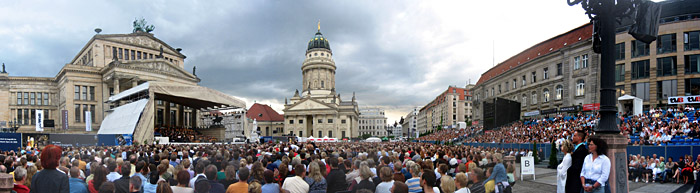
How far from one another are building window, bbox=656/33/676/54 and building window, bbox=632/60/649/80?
1.45 metres

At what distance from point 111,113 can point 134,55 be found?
15757 millimetres

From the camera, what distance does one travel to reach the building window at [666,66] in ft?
115

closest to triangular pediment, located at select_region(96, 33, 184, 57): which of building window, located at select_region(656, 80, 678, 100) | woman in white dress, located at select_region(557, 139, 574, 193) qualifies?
woman in white dress, located at select_region(557, 139, 574, 193)

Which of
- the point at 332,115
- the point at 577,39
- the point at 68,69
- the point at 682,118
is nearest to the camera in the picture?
the point at 682,118

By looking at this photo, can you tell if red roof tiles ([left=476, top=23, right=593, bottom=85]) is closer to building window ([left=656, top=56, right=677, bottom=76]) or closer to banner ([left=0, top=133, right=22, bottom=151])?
building window ([left=656, top=56, right=677, bottom=76])

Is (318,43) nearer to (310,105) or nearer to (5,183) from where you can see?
(310,105)

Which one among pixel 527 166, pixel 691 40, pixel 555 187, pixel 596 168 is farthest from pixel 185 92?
pixel 691 40

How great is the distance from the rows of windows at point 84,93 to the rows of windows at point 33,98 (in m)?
11.1

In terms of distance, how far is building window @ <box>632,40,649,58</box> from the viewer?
1431 inches

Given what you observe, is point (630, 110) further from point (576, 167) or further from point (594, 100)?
point (576, 167)

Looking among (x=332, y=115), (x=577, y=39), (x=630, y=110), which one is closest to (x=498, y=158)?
(x=630, y=110)

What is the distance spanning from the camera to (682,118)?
24.8 meters

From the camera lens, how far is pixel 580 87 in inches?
1624

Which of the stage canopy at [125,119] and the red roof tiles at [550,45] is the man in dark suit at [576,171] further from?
the red roof tiles at [550,45]
